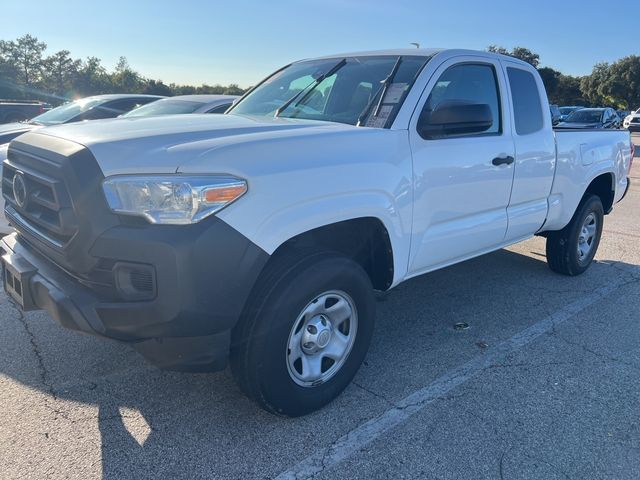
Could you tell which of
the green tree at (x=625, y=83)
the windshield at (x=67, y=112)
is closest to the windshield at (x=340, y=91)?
the windshield at (x=67, y=112)

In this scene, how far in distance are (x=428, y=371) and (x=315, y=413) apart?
896 millimetres

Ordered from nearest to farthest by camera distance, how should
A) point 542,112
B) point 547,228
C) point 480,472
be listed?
Result: point 480,472, point 542,112, point 547,228

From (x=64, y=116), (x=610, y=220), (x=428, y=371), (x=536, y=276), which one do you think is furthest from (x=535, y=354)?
(x=64, y=116)

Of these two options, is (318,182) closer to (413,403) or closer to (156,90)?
(413,403)

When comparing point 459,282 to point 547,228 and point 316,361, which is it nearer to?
point 547,228

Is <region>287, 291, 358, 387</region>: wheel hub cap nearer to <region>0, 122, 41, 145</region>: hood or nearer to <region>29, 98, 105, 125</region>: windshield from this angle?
<region>0, 122, 41, 145</region>: hood

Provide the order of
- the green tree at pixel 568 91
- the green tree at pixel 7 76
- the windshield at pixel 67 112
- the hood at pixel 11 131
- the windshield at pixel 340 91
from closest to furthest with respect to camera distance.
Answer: the windshield at pixel 340 91, the hood at pixel 11 131, the windshield at pixel 67 112, the green tree at pixel 7 76, the green tree at pixel 568 91

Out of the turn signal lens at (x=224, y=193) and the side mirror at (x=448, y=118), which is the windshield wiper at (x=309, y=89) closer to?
the side mirror at (x=448, y=118)

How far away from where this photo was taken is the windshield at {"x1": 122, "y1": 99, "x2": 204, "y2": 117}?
7379 millimetres

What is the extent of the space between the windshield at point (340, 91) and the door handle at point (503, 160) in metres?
0.89

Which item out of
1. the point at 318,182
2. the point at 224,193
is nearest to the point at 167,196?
the point at 224,193

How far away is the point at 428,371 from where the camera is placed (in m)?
3.52

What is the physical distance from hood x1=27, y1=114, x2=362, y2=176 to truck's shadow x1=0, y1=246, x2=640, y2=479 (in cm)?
137

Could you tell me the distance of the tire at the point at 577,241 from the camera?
5.38 m
